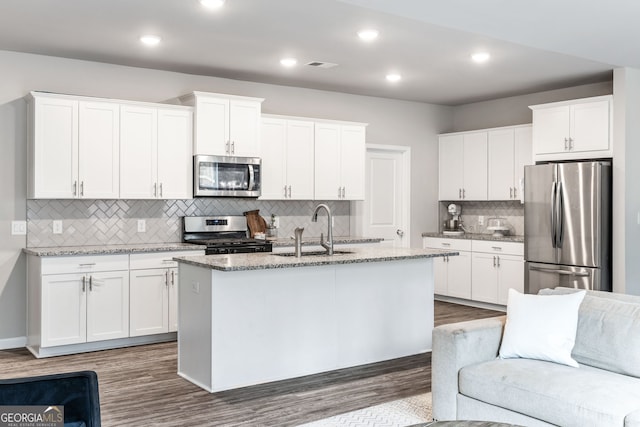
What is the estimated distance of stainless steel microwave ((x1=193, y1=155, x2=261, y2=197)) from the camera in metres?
5.92

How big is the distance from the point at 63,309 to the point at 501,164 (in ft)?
17.1

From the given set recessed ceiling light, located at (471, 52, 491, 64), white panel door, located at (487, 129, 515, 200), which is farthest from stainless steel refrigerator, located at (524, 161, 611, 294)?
recessed ceiling light, located at (471, 52, 491, 64)

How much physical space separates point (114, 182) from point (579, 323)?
404 centimetres

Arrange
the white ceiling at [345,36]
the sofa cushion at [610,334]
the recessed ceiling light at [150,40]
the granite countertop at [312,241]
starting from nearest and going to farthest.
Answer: the sofa cushion at [610,334], the white ceiling at [345,36], the recessed ceiling light at [150,40], the granite countertop at [312,241]

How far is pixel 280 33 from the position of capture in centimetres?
488

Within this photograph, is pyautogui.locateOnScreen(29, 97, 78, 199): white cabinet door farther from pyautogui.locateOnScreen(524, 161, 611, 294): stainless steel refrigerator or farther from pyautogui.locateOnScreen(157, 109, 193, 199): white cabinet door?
pyautogui.locateOnScreen(524, 161, 611, 294): stainless steel refrigerator

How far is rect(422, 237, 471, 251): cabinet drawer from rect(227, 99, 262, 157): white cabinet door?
2.96 m

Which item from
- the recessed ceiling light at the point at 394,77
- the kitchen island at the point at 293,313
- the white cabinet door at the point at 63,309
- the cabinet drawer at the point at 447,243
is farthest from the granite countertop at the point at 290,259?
the cabinet drawer at the point at 447,243

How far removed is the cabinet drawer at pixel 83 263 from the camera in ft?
16.5

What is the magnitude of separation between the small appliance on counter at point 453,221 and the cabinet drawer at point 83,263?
443 centimetres

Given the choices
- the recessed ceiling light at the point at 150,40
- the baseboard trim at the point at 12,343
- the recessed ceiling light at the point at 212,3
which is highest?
the recessed ceiling light at the point at 212,3

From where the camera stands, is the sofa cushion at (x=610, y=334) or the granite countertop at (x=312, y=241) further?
the granite countertop at (x=312, y=241)

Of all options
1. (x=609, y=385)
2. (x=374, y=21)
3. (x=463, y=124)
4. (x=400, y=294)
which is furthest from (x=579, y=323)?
(x=463, y=124)

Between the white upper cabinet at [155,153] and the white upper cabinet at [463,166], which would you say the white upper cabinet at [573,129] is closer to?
the white upper cabinet at [463,166]
